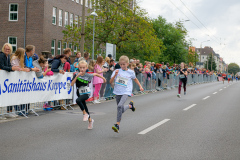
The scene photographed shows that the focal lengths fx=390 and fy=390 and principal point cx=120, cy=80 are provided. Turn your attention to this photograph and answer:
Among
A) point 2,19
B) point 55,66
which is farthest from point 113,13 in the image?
point 55,66

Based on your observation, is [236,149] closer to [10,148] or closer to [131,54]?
[10,148]

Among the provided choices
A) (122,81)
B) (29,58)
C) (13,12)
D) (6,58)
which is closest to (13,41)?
(13,12)

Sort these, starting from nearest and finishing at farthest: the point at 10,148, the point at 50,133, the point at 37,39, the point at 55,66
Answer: the point at 10,148 → the point at 50,133 → the point at 55,66 → the point at 37,39

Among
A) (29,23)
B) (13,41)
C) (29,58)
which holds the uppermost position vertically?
(29,23)

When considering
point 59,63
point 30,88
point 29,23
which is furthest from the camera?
point 29,23

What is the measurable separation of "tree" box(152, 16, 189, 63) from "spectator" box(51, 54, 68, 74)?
191 ft

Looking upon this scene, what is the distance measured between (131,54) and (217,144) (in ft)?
127

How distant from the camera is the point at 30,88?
1166cm

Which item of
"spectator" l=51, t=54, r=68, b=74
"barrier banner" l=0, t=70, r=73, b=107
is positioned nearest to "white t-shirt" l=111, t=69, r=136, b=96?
"barrier banner" l=0, t=70, r=73, b=107

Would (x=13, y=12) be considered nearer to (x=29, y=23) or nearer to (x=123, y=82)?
(x=29, y=23)

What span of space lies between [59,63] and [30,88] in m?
1.96

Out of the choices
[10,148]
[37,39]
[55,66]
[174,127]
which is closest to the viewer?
[10,148]

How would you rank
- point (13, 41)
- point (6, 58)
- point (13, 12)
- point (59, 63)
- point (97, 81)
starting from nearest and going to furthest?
point (6, 58) → point (59, 63) → point (97, 81) → point (13, 41) → point (13, 12)

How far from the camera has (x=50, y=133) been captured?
27.5ft
